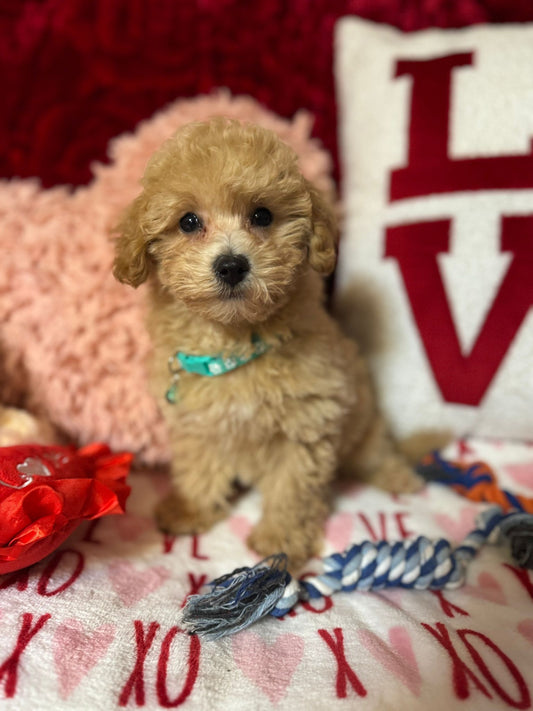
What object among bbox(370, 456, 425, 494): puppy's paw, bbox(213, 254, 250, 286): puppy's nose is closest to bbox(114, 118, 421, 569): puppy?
bbox(213, 254, 250, 286): puppy's nose

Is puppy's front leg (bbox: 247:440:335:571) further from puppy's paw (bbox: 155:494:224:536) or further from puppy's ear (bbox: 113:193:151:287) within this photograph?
puppy's ear (bbox: 113:193:151:287)

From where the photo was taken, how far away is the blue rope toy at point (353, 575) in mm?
1126

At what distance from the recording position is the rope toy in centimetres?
153

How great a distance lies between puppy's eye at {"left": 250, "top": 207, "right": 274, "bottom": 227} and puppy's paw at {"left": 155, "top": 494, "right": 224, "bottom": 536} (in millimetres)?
802

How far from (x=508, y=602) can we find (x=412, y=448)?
25.3 inches

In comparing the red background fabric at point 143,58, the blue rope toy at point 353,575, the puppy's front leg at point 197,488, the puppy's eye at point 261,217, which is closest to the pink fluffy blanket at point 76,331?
the puppy's front leg at point 197,488

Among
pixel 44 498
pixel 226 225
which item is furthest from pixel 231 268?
pixel 44 498

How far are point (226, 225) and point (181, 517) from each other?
2.62ft

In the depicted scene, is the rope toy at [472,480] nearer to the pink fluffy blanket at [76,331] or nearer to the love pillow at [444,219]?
the love pillow at [444,219]

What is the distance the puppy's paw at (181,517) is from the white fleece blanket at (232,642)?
0.17 feet

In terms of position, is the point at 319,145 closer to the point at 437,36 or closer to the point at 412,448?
the point at 437,36

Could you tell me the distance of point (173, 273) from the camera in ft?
4.08

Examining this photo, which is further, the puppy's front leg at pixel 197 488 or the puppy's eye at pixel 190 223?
the puppy's front leg at pixel 197 488

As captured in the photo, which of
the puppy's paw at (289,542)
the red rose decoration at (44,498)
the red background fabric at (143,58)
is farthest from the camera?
the red background fabric at (143,58)
